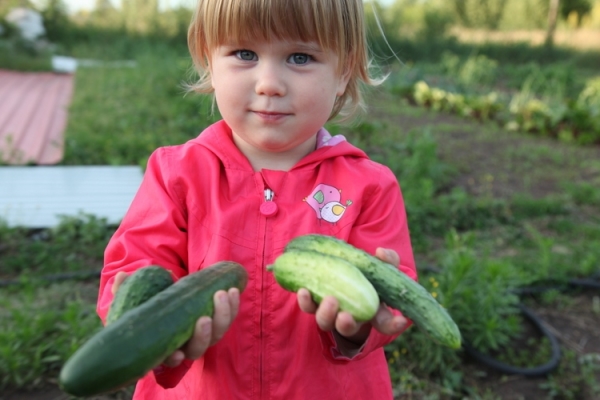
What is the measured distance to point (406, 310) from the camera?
1.72 m

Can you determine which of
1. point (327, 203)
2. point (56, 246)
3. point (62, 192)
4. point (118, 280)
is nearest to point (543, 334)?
point (327, 203)

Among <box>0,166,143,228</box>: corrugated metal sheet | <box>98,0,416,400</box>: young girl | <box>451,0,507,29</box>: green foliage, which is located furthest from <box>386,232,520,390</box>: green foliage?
<box>451,0,507,29</box>: green foliage

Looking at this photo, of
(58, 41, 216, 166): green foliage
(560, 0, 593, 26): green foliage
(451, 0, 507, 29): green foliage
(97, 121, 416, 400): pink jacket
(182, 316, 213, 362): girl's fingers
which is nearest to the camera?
(182, 316, 213, 362): girl's fingers

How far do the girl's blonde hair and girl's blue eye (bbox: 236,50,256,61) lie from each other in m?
0.06

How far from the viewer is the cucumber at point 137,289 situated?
1.52 m

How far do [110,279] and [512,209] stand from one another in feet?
17.7

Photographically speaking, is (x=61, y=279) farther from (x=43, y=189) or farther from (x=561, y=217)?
(x=561, y=217)

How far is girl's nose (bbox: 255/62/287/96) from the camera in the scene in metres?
1.79

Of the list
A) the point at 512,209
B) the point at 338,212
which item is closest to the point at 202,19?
the point at 338,212

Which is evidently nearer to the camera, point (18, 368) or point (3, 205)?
point (18, 368)

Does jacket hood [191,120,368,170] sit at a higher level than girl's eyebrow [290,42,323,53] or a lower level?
lower

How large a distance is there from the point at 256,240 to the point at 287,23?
75 centimetres

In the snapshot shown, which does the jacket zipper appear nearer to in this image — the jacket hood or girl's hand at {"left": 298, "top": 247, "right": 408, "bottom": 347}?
the jacket hood

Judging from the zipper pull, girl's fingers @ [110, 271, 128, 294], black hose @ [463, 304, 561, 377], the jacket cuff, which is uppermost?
the zipper pull
